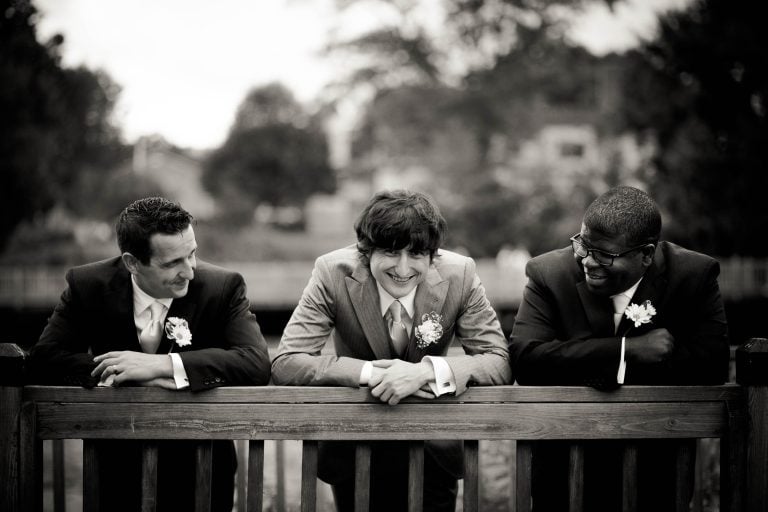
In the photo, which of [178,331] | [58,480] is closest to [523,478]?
[178,331]

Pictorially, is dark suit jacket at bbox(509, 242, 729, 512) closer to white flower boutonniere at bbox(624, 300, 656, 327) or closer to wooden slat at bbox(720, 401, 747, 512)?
white flower boutonniere at bbox(624, 300, 656, 327)

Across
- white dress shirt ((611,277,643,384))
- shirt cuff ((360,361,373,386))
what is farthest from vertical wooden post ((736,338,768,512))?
shirt cuff ((360,361,373,386))

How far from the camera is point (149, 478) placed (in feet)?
8.70

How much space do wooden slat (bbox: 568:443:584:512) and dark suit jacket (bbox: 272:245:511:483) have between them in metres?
A: 0.42

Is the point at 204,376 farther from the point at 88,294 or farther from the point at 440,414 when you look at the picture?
the point at 440,414

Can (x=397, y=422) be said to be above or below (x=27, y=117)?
below

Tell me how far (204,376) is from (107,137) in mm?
30578

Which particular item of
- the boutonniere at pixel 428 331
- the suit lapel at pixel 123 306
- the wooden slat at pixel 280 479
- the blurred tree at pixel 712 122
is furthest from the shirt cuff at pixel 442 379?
the blurred tree at pixel 712 122

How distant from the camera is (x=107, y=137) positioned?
3062 cm

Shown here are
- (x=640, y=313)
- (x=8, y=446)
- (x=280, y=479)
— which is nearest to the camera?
(x=8, y=446)

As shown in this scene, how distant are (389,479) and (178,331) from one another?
112 cm

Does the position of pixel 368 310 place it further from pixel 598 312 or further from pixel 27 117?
pixel 27 117

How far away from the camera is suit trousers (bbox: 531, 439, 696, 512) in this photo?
2.91m

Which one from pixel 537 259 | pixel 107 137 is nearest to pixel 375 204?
pixel 537 259
